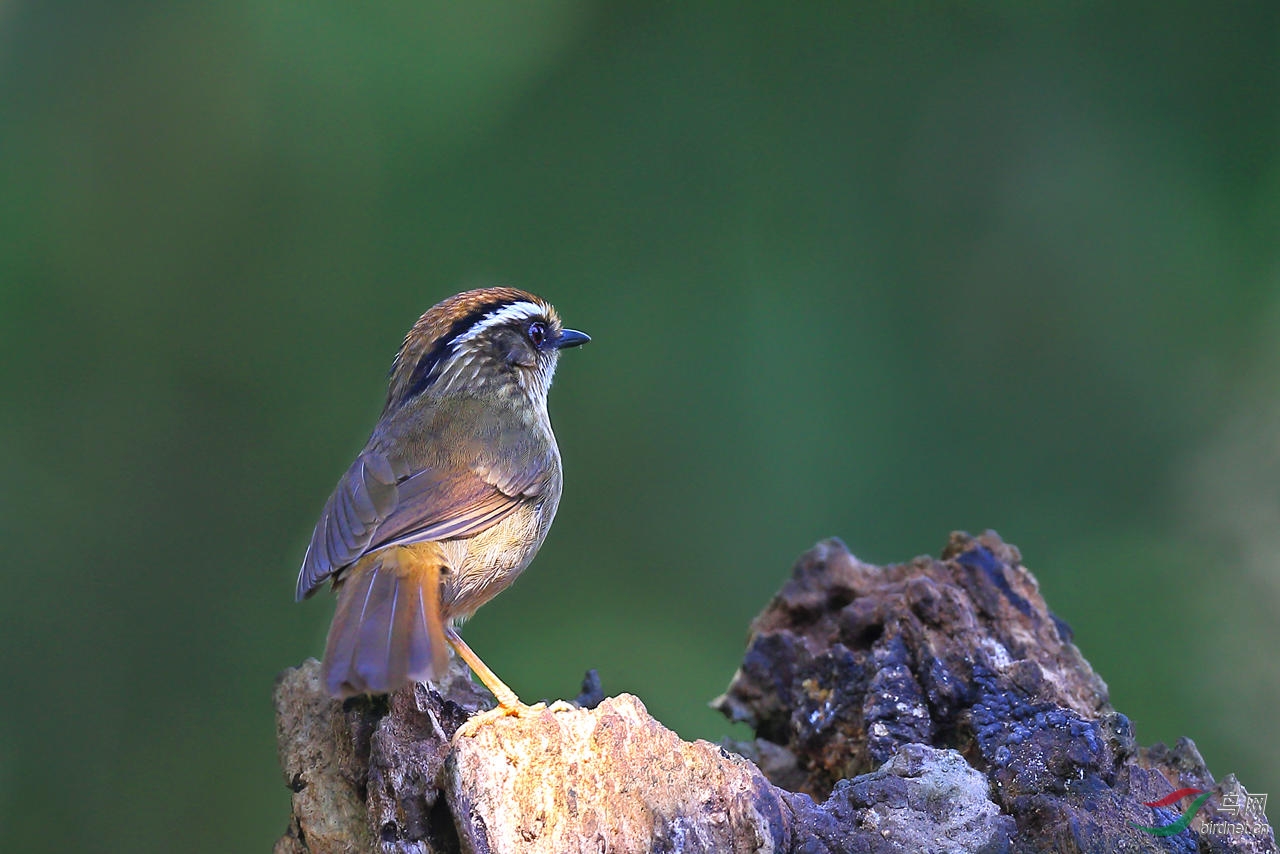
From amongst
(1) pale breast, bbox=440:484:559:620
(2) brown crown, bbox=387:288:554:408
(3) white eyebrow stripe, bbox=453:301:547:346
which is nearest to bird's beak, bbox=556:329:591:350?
(3) white eyebrow stripe, bbox=453:301:547:346

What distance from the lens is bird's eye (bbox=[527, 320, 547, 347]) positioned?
4773mm

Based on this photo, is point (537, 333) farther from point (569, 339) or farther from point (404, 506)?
point (404, 506)

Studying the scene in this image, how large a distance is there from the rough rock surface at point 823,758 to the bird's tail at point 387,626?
158mm

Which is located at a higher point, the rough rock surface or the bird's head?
the bird's head

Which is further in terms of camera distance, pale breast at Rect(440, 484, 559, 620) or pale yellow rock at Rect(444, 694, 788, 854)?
pale breast at Rect(440, 484, 559, 620)

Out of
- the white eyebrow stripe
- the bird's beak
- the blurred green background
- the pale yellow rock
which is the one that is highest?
the blurred green background

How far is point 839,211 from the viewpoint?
694 cm

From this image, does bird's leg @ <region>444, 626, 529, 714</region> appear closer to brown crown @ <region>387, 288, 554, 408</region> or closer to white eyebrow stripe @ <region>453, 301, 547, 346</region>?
brown crown @ <region>387, 288, 554, 408</region>

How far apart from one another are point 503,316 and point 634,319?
8.15ft

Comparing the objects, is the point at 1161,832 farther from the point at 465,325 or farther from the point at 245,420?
the point at 245,420

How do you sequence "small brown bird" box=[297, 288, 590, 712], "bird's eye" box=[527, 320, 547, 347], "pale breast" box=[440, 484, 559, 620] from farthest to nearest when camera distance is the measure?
"bird's eye" box=[527, 320, 547, 347]
"pale breast" box=[440, 484, 559, 620]
"small brown bird" box=[297, 288, 590, 712]

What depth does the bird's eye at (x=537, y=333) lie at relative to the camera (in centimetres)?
477

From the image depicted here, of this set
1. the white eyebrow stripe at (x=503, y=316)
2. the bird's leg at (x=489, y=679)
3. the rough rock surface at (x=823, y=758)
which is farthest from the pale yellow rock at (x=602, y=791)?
the white eyebrow stripe at (x=503, y=316)

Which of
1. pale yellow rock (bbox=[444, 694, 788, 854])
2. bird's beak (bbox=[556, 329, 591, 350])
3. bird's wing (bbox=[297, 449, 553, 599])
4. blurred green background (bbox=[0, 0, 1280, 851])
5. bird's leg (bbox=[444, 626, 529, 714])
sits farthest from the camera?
blurred green background (bbox=[0, 0, 1280, 851])
